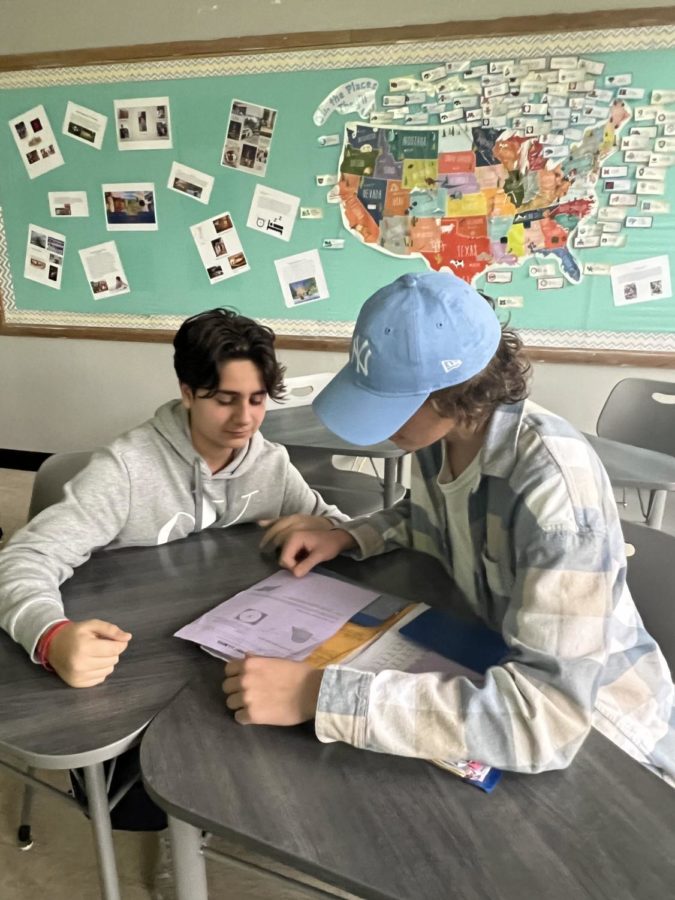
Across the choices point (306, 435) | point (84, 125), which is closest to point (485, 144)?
point (306, 435)

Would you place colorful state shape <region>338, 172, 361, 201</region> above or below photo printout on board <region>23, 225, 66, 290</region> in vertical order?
above

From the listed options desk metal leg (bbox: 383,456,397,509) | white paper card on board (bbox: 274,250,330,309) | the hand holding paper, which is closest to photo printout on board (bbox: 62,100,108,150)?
white paper card on board (bbox: 274,250,330,309)

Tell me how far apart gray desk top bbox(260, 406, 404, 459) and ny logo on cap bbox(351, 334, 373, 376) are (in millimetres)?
1067

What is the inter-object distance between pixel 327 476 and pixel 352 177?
142cm

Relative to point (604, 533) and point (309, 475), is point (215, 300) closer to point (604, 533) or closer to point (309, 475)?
point (309, 475)

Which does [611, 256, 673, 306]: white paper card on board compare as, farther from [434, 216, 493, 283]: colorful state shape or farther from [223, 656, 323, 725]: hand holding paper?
[223, 656, 323, 725]: hand holding paper

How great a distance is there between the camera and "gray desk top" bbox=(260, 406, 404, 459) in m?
2.05

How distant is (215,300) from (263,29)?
1195 mm

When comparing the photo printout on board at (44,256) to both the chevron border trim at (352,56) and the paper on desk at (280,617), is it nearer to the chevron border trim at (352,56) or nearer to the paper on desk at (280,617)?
the chevron border trim at (352,56)

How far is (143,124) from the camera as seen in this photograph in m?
3.08

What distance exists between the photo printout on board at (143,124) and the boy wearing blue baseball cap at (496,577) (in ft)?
8.96

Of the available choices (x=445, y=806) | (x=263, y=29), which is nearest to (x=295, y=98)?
(x=263, y=29)

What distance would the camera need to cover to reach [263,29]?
2838mm

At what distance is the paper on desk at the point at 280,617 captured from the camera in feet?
2.80
